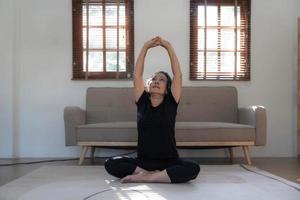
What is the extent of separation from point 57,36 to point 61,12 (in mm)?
272

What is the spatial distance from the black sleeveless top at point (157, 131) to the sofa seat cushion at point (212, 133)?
3.56ft

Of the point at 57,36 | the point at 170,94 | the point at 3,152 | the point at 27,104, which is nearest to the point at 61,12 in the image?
the point at 57,36

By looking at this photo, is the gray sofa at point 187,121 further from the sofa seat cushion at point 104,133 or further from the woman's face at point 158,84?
the woman's face at point 158,84

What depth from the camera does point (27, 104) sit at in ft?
17.1

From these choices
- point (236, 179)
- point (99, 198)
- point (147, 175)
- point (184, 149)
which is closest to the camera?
point (99, 198)

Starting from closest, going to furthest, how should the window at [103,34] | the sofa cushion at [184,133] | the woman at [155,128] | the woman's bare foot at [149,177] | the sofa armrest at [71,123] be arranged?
the woman's bare foot at [149,177] < the woman at [155,128] < the sofa cushion at [184,133] < the sofa armrest at [71,123] < the window at [103,34]

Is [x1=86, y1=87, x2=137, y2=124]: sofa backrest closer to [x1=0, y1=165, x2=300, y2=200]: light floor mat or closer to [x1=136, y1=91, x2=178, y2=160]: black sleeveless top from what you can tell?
[x1=0, y1=165, x2=300, y2=200]: light floor mat

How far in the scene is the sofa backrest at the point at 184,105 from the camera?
196 inches

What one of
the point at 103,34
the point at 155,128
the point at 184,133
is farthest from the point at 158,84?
the point at 103,34

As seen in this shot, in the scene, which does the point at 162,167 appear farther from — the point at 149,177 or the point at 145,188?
the point at 145,188

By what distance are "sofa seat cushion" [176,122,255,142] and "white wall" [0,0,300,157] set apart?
3.05ft

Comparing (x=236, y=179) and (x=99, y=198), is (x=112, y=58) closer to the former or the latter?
(x=236, y=179)

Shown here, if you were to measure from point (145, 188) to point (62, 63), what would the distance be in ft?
8.79

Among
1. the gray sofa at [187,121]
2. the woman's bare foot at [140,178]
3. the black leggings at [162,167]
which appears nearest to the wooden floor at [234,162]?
the gray sofa at [187,121]
